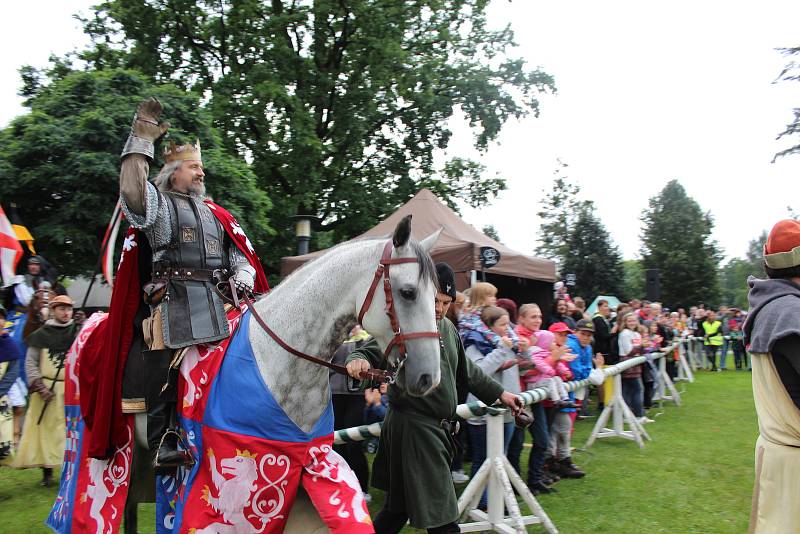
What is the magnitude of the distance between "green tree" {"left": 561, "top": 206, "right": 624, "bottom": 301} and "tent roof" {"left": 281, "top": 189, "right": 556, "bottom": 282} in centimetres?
1612

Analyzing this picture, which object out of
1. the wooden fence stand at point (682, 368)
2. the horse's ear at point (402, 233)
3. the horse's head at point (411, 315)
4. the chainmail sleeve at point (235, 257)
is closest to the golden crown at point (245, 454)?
the horse's head at point (411, 315)

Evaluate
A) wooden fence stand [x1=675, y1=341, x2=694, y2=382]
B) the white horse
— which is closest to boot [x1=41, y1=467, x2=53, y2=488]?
the white horse

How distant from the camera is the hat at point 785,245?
3.07 m

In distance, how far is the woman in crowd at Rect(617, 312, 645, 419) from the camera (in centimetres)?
987

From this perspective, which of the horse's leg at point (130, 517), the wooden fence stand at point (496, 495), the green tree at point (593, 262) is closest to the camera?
the horse's leg at point (130, 517)

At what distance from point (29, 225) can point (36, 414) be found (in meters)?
5.23

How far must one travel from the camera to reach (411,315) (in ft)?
8.76

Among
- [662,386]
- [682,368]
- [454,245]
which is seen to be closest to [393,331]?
[454,245]

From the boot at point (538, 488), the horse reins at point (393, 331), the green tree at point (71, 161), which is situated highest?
the green tree at point (71, 161)

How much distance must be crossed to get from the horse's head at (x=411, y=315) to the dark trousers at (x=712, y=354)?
2078cm

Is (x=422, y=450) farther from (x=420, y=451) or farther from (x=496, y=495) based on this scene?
(x=496, y=495)

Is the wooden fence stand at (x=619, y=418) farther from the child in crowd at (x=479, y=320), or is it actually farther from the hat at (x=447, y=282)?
the hat at (x=447, y=282)

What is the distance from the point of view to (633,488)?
653 centimetres

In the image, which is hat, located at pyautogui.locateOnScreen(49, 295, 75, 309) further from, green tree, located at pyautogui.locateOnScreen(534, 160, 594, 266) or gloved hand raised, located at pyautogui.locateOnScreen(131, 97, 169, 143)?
green tree, located at pyautogui.locateOnScreen(534, 160, 594, 266)
